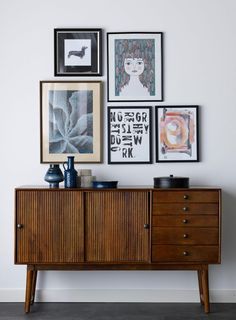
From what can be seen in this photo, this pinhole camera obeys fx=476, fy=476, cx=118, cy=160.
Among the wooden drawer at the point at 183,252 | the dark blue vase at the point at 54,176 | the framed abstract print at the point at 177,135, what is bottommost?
the wooden drawer at the point at 183,252

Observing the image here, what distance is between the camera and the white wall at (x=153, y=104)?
3.86m

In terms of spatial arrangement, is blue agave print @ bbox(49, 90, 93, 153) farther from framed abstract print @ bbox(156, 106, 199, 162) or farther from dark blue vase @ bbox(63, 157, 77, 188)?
framed abstract print @ bbox(156, 106, 199, 162)

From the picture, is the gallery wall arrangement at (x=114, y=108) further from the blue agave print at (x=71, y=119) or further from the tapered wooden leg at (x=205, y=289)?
the tapered wooden leg at (x=205, y=289)

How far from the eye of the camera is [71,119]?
12.7ft

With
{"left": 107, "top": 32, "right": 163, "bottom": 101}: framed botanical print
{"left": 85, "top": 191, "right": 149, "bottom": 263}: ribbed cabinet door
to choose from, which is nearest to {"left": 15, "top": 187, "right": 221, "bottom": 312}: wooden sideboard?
{"left": 85, "top": 191, "right": 149, "bottom": 263}: ribbed cabinet door

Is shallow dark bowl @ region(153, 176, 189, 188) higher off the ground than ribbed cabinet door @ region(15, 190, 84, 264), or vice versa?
shallow dark bowl @ region(153, 176, 189, 188)

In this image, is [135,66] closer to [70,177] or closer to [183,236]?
[70,177]

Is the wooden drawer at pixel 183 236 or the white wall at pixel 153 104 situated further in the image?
the white wall at pixel 153 104

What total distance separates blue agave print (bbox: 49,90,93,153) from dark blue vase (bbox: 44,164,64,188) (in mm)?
303

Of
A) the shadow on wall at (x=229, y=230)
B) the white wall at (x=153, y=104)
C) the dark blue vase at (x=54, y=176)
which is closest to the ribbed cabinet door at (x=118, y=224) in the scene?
the dark blue vase at (x=54, y=176)

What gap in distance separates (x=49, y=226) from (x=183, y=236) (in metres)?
0.97

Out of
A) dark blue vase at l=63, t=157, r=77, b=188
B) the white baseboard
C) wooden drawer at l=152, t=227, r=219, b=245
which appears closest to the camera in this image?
wooden drawer at l=152, t=227, r=219, b=245

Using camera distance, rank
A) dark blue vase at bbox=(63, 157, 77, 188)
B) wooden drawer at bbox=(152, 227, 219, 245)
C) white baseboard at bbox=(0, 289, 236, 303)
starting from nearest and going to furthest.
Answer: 1. wooden drawer at bbox=(152, 227, 219, 245)
2. dark blue vase at bbox=(63, 157, 77, 188)
3. white baseboard at bbox=(0, 289, 236, 303)

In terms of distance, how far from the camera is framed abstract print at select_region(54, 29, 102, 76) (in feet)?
→ 12.7
